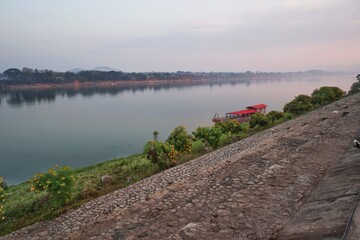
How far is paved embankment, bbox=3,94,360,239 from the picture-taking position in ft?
19.8

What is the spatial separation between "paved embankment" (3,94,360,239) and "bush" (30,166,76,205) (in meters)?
A: 0.91

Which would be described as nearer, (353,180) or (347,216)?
(347,216)

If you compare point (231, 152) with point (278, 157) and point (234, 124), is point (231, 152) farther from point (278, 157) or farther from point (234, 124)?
point (234, 124)

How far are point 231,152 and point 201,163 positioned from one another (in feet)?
7.45

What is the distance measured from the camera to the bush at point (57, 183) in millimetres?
8383

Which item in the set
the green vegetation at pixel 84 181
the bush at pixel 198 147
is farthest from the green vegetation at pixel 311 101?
the bush at pixel 198 147

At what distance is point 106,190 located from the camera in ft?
33.7

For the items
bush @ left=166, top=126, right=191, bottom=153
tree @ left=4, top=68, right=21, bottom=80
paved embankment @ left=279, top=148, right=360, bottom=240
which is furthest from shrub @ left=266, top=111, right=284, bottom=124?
tree @ left=4, top=68, right=21, bottom=80

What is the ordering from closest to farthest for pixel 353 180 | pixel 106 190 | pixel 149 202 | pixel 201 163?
1. pixel 353 180
2. pixel 149 202
3. pixel 106 190
4. pixel 201 163

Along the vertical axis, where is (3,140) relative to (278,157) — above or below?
below

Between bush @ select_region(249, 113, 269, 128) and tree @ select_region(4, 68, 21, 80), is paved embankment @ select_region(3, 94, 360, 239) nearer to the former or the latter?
bush @ select_region(249, 113, 269, 128)

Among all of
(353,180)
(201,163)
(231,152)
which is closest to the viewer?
(353,180)

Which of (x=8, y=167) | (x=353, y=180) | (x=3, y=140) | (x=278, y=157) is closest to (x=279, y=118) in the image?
(x=278, y=157)

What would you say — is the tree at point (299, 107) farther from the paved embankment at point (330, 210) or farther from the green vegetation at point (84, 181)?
the paved embankment at point (330, 210)
